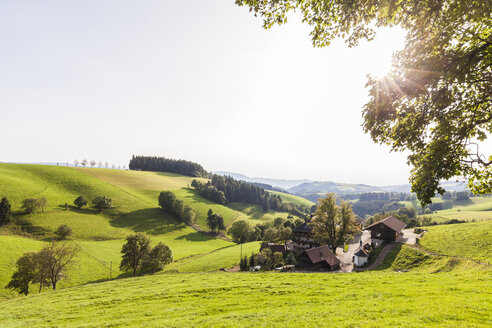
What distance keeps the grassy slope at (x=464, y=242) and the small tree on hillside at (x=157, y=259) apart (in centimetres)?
5839

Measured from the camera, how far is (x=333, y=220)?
155 ft

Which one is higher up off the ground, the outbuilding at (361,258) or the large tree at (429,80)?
the large tree at (429,80)

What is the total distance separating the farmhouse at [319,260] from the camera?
46.4 m

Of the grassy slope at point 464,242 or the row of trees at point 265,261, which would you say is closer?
the grassy slope at point 464,242

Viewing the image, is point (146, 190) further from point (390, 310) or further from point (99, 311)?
point (390, 310)

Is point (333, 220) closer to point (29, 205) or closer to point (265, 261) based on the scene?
point (265, 261)

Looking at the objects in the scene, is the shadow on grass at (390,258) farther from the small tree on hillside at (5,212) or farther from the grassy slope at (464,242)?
the small tree on hillside at (5,212)

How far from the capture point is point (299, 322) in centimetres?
1201

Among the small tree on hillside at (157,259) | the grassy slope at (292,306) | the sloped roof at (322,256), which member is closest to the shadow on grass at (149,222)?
the small tree on hillside at (157,259)

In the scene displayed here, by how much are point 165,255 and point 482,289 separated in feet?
189

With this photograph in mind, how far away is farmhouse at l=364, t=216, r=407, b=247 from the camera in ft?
169

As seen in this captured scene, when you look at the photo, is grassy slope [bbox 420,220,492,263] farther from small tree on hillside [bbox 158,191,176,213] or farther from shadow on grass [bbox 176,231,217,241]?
small tree on hillside [bbox 158,191,176,213]

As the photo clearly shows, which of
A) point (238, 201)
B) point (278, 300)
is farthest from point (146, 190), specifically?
point (278, 300)

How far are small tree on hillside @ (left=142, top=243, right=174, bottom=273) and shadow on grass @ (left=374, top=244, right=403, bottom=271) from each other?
1896 inches
